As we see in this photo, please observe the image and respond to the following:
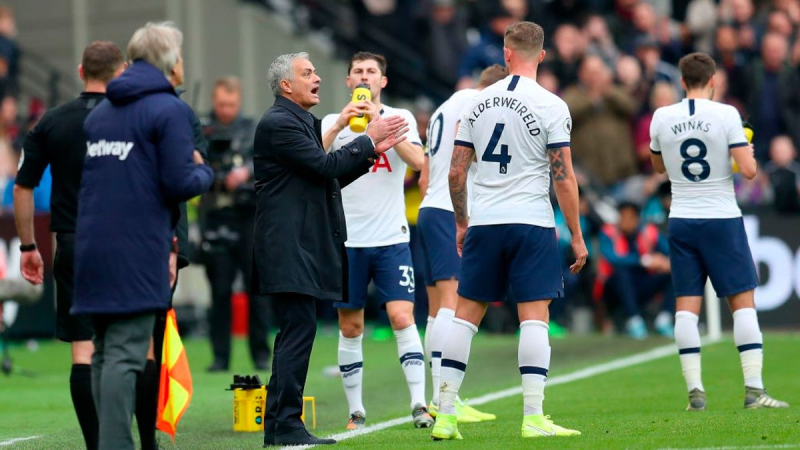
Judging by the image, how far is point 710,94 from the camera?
10.1 metres

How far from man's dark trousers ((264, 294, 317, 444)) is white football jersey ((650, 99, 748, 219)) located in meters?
3.23

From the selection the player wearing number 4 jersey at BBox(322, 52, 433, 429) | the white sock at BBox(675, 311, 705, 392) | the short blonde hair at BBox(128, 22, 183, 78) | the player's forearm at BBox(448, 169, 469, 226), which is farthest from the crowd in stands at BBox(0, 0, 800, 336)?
the short blonde hair at BBox(128, 22, 183, 78)

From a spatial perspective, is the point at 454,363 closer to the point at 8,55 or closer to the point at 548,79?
the point at 548,79

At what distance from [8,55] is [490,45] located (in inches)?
286

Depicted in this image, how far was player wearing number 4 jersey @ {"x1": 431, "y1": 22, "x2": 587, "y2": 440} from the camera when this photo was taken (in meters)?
8.05

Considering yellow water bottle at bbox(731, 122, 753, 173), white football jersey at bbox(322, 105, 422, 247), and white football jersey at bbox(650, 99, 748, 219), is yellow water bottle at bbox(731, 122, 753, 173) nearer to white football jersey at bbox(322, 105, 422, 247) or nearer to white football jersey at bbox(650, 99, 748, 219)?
white football jersey at bbox(650, 99, 748, 219)

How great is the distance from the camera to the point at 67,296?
299 inches

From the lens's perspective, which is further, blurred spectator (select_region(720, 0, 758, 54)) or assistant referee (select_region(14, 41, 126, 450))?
blurred spectator (select_region(720, 0, 758, 54))

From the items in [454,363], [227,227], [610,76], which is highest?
[610,76]

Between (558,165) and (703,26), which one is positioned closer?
(558,165)

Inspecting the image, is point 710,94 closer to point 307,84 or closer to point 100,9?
point 307,84

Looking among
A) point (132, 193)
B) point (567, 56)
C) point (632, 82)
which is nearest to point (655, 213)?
point (632, 82)

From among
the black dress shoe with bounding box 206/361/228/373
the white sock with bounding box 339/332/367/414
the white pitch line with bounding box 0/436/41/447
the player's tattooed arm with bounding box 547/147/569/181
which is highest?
the player's tattooed arm with bounding box 547/147/569/181

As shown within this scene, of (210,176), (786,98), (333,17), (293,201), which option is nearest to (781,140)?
(786,98)
